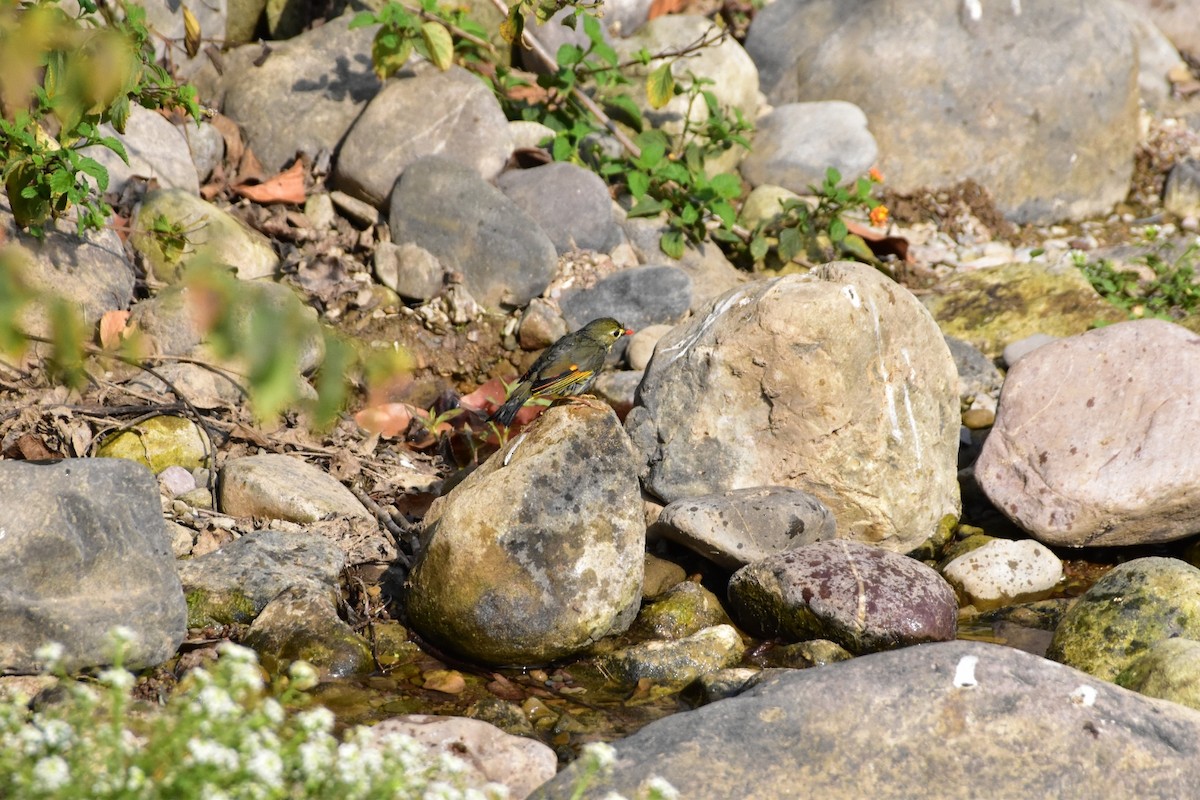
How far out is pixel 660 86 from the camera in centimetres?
842

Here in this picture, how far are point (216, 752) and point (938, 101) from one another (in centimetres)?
911

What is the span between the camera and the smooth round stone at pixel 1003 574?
230 inches

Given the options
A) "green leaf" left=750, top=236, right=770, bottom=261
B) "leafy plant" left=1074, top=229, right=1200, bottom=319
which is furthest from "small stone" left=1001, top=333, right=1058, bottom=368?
"green leaf" left=750, top=236, right=770, bottom=261

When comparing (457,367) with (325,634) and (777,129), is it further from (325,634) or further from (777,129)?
(777,129)

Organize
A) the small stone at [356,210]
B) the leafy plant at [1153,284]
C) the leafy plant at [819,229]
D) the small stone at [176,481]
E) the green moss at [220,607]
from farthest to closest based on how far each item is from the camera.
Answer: the leafy plant at [1153,284] → the leafy plant at [819,229] → the small stone at [356,210] → the small stone at [176,481] → the green moss at [220,607]

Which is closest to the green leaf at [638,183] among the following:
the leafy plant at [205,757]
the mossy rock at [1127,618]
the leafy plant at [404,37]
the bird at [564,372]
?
the leafy plant at [404,37]

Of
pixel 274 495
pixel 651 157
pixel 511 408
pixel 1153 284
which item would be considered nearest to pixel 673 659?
pixel 511 408

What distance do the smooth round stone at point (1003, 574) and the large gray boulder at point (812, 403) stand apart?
0.29 meters

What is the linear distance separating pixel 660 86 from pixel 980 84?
10.6 feet

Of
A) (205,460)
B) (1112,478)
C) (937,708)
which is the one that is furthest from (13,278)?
(1112,478)

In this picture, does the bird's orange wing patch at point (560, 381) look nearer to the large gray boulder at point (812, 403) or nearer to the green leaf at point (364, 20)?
the large gray boulder at point (812, 403)

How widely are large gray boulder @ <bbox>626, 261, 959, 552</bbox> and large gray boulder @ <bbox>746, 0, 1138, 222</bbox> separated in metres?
4.54

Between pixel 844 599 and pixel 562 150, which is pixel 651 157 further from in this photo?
pixel 844 599

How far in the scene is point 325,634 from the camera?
4.71 metres
